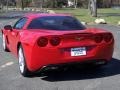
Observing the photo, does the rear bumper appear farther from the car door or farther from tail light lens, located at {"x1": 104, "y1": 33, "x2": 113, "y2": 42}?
the car door

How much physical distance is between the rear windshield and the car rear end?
0.86 meters

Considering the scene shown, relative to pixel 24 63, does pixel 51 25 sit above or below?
above

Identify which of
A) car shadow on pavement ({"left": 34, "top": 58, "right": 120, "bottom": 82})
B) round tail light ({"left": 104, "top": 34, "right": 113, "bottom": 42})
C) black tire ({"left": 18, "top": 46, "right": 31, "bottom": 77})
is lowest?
car shadow on pavement ({"left": 34, "top": 58, "right": 120, "bottom": 82})

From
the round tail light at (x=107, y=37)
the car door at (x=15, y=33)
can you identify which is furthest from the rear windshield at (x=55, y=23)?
the round tail light at (x=107, y=37)

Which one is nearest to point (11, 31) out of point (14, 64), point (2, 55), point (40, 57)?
point (14, 64)

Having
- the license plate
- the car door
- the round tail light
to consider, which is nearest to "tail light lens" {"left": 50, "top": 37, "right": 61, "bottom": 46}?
the license plate

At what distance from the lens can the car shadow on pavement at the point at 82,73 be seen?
348 inches

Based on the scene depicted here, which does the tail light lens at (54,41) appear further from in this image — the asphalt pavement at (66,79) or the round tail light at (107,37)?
the round tail light at (107,37)

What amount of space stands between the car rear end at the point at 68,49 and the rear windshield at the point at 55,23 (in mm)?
865

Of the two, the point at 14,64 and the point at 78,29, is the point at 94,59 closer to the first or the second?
the point at 78,29

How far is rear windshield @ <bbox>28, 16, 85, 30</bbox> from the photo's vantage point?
939 cm

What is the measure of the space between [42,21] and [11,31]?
1.54 meters

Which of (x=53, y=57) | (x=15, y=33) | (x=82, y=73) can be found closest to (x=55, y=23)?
(x=15, y=33)

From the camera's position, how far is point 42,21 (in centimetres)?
967
